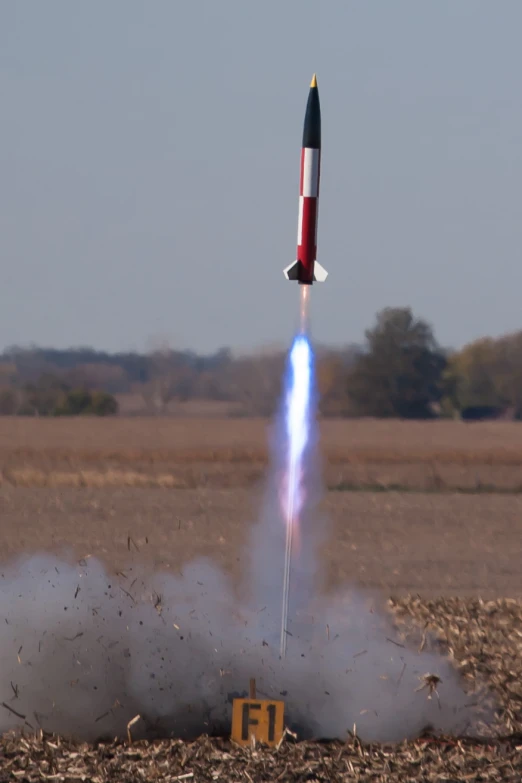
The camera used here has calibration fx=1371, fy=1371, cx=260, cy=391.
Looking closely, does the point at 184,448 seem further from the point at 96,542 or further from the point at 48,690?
the point at 48,690

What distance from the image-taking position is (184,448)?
5550 centimetres

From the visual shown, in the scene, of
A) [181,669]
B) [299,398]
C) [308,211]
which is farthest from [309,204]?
[181,669]

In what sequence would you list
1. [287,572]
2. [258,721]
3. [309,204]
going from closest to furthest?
[258,721]
[287,572]
[309,204]

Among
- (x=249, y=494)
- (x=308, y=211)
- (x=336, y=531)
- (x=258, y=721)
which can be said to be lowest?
(x=258, y=721)

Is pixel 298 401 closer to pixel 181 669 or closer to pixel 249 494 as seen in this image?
pixel 181 669

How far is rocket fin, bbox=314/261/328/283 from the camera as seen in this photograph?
50.3 feet

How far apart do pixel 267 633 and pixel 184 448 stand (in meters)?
42.0

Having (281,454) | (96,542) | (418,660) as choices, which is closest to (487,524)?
(96,542)

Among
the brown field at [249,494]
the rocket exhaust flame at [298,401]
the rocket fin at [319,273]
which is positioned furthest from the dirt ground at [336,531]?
the rocket fin at [319,273]

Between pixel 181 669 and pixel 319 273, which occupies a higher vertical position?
pixel 319 273

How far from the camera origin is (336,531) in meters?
31.2

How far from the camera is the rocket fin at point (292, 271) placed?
50.4 feet

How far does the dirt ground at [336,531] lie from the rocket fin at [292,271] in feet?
25.2

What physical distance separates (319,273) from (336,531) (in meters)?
16.5
